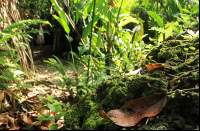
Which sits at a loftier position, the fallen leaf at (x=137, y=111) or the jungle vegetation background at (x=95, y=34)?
the jungle vegetation background at (x=95, y=34)

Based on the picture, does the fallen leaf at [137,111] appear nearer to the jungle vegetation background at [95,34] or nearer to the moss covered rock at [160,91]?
the moss covered rock at [160,91]

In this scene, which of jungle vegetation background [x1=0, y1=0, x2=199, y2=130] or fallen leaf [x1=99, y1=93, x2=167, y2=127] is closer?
fallen leaf [x1=99, y1=93, x2=167, y2=127]

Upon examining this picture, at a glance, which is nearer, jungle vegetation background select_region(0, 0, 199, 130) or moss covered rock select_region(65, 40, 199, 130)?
moss covered rock select_region(65, 40, 199, 130)

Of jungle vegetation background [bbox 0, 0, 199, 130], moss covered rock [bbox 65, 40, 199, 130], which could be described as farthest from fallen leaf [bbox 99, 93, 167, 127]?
jungle vegetation background [bbox 0, 0, 199, 130]

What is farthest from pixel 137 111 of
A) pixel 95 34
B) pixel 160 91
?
pixel 95 34

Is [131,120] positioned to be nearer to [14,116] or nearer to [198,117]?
[198,117]

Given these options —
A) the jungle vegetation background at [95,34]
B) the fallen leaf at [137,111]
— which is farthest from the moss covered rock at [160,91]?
the jungle vegetation background at [95,34]

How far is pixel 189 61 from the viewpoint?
0.78m

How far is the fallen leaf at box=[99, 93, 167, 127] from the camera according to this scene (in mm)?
553

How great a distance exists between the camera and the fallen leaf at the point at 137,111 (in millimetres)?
553

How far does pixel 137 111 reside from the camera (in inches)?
23.1

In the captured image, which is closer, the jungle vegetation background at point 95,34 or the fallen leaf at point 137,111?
the fallen leaf at point 137,111

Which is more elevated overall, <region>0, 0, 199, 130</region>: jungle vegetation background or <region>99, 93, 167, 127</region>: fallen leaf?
<region>0, 0, 199, 130</region>: jungle vegetation background

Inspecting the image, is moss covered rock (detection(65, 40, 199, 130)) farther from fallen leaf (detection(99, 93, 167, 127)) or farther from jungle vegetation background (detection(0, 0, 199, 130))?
jungle vegetation background (detection(0, 0, 199, 130))
